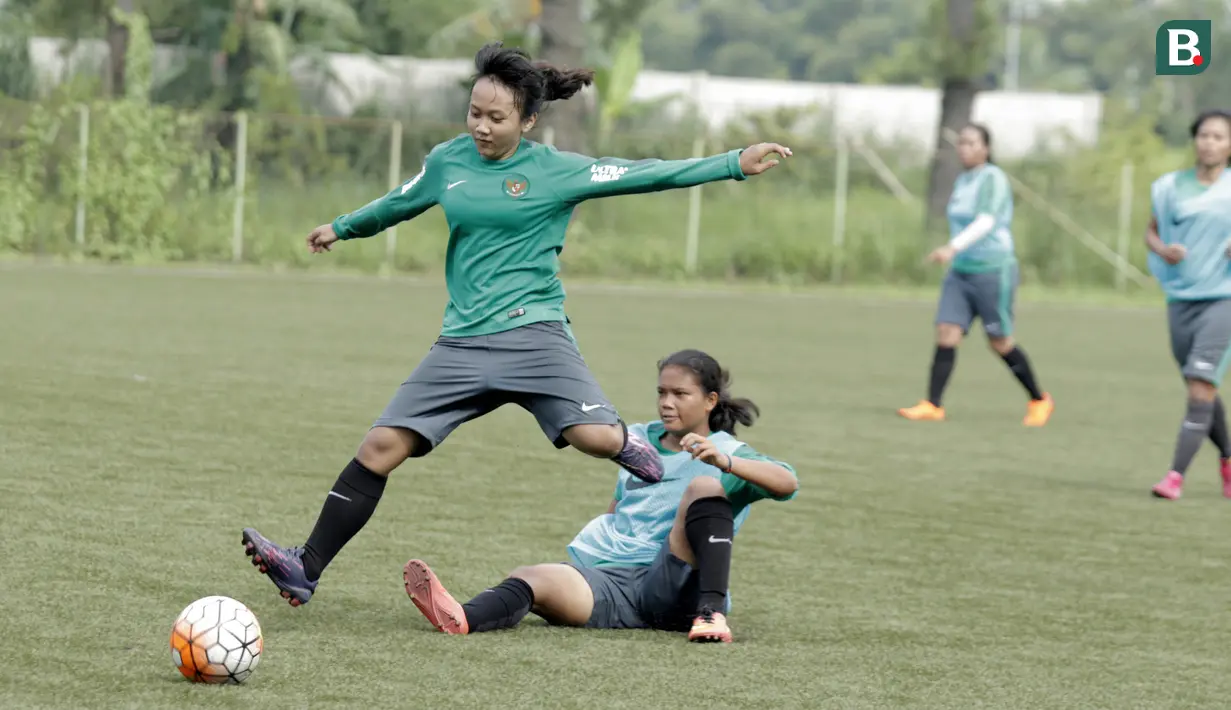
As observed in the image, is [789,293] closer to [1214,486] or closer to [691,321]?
[691,321]

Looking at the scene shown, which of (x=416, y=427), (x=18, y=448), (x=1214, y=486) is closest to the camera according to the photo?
(x=416, y=427)

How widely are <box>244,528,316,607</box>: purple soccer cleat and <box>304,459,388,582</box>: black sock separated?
0.14 feet

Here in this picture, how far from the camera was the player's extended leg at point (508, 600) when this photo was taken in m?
5.68

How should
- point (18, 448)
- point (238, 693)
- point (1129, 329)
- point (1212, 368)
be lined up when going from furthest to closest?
point (1129, 329) < point (1212, 368) < point (18, 448) < point (238, 693)

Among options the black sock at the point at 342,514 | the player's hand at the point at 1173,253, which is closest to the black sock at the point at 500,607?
the black sock at the point at 342,514

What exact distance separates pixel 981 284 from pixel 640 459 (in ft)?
24.5

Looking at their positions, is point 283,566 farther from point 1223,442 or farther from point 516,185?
point 1223,442

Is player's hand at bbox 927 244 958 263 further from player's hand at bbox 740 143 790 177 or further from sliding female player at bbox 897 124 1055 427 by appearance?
player's hand at bbox 740 143 790 177

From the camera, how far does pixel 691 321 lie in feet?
66.9

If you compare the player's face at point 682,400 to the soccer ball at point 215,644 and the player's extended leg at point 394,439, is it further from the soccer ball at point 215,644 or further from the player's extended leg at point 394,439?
the soccer ball at point 215,644

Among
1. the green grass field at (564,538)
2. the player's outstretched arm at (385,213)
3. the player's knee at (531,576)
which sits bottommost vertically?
the green grass field at (564,538)

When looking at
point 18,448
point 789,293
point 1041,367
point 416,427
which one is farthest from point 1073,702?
point 789,293

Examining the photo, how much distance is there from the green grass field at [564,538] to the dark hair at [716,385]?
25.9 inches

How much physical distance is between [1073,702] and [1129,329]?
1794cm
